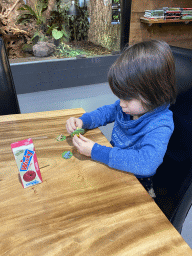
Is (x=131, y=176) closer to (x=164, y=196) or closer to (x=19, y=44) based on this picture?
(x=164, y=196)

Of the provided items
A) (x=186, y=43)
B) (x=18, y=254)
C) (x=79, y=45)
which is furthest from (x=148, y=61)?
(x=186, y=43)

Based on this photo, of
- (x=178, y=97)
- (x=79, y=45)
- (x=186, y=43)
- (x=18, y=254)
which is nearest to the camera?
(x=18, y=254)

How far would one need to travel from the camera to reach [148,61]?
2.18ft

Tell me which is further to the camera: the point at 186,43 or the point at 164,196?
the point at 186,43

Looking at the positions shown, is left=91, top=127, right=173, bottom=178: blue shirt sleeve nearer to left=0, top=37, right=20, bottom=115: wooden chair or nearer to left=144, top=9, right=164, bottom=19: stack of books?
left=0, top=37, right=20, bottom=115: wooden chair

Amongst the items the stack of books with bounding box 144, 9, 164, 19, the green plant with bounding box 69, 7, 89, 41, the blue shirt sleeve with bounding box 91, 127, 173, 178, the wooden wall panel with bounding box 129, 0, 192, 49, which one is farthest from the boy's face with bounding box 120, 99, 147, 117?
the green plant with bounding box 69, 7, 89, 41

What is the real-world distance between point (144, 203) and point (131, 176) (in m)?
0.11

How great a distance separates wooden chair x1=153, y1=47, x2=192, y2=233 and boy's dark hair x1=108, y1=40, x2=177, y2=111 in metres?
0.05

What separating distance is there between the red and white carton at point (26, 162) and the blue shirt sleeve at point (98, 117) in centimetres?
35

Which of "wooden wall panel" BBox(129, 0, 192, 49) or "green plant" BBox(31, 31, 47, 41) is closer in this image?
"wooden wall panel" BBox(129, 0, 192, 49)

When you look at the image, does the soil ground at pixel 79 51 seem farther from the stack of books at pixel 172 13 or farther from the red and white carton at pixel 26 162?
the red and white carton at pixel 26 162

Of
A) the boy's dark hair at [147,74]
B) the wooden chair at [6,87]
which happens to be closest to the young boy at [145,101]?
the boy's dark hair at [147,74]

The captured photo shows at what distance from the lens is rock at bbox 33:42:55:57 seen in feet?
10.9

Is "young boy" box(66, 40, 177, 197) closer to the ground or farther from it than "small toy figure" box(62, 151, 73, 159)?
farther from it
